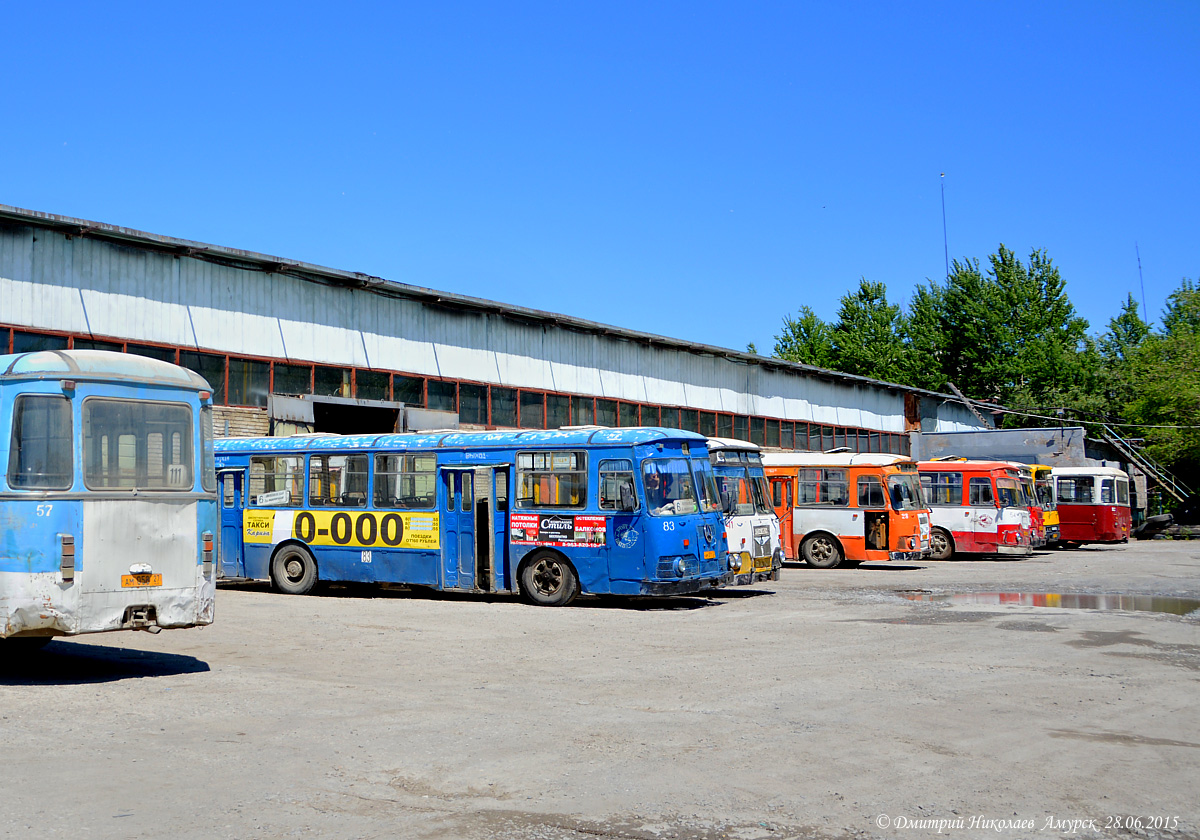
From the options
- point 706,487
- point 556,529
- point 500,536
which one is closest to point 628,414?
point 500,536

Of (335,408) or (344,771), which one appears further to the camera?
(335,408)

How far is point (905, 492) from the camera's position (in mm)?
27797

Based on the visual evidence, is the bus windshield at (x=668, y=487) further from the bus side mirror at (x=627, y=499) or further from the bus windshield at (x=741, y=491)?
the bus windshield at (x=741, y=491)

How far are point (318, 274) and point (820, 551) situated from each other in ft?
47.1

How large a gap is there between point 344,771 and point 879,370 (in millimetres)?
75647

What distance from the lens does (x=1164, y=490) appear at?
6194 cm

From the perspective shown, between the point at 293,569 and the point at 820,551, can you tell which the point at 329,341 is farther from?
the point at 820,551

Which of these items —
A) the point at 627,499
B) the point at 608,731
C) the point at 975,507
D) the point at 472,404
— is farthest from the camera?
the point at 975,507

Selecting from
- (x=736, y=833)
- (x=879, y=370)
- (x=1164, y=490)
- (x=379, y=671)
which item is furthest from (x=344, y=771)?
(x=879, y=370)

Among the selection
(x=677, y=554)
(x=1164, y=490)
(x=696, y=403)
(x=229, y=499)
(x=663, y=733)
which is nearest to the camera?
(x=663, y=733)

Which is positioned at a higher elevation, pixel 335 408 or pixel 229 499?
pixel 335 408

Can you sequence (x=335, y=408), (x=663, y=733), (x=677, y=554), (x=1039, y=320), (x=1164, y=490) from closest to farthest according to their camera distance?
(x=663, y=733) → (x=677, y=554) → (x=335, y=408) → (x=1164, y=490) → (x=1039, y=320)

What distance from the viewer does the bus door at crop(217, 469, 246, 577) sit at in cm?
2128

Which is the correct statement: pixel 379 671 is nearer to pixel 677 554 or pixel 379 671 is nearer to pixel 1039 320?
pixel 677 554
